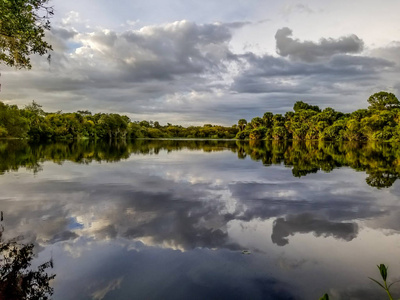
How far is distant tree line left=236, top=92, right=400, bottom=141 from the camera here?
87.8 meters

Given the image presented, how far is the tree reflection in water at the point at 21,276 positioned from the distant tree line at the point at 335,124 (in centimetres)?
9098

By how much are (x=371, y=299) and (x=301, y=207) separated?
6980 mm

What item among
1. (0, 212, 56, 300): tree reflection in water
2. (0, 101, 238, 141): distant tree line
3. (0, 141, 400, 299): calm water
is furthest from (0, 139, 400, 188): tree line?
(0, 101, 238, 141): distant tree line

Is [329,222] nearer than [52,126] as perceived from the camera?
Yes

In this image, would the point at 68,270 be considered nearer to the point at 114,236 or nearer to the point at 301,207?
the point at 114,236

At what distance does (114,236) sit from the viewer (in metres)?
8.42

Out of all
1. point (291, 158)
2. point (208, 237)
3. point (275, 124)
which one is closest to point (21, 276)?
point (208, 237)

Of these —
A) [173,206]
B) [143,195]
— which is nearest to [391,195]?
[173,206]

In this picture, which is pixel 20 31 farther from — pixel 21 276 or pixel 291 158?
pixel 291 158

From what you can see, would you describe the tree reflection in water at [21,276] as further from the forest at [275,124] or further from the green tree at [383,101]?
the green tree at [383,101]

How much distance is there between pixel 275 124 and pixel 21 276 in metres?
152

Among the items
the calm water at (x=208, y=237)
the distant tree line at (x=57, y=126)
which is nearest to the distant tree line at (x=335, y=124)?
the distant tree line at (x=57, y=126)

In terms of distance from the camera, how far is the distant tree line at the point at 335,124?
288 feet

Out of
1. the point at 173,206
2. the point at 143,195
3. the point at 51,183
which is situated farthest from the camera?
the point at 51,183
